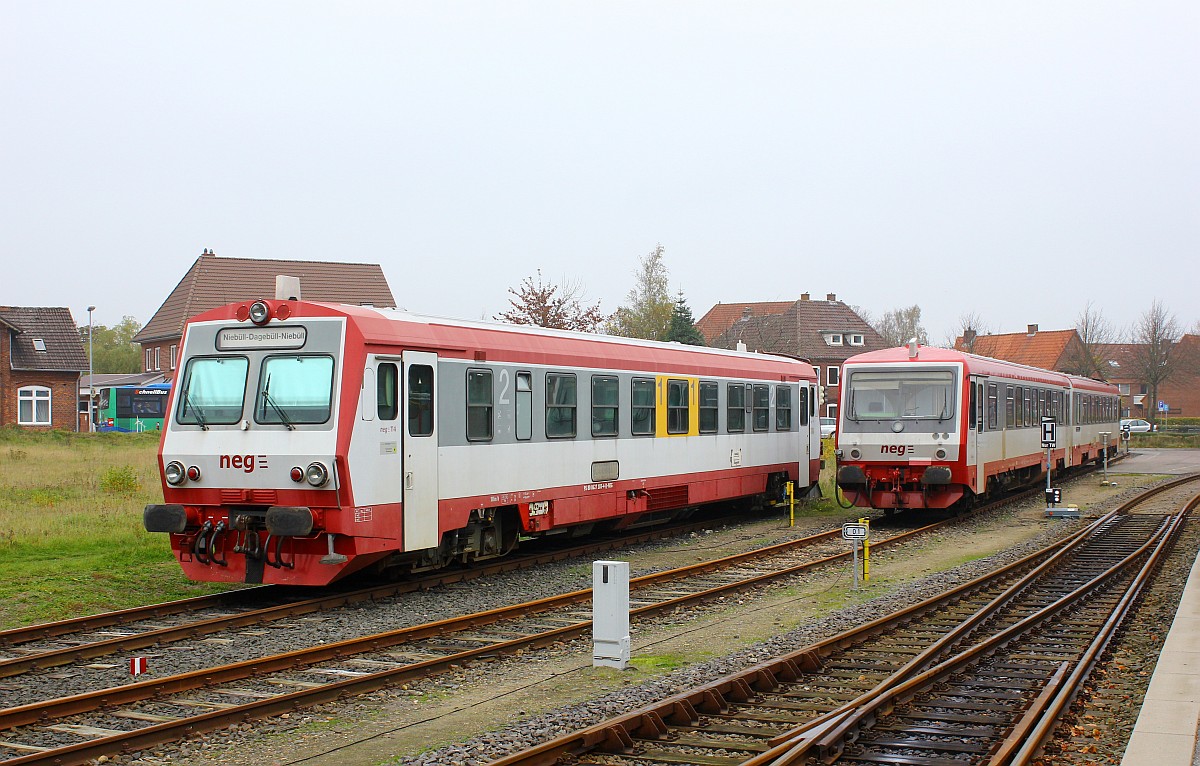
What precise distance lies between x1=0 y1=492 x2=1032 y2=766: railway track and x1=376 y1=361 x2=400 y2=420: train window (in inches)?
83.8

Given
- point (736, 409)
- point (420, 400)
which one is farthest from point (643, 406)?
point (420, 400)

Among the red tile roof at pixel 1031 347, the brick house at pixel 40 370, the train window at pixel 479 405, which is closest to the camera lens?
the train window at pixel 479 405

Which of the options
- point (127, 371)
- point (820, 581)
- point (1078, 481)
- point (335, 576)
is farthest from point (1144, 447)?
point (127, 371)

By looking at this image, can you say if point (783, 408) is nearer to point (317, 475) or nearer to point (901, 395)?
point (901, 395)

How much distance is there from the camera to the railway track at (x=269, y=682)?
24.1ft

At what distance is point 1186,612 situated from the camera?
38.2ft

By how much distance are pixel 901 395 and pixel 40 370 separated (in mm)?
45213

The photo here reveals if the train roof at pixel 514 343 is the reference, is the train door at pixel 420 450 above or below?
below

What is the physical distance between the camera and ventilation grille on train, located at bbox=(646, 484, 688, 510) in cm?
1816

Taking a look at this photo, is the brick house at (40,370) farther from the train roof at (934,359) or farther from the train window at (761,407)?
the train roof at (934,359)

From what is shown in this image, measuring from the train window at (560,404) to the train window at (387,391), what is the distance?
3.24 meters

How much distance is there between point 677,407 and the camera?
61.6ft


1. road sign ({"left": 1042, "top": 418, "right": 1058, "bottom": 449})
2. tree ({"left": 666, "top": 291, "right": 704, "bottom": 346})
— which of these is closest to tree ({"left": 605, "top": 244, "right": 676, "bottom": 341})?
tree ({"left": 666, "top": 291, "right": 704, "bottom": 346})

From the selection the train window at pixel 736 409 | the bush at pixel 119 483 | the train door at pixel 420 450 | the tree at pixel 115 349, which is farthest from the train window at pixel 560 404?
the tree at pixel 115 349
